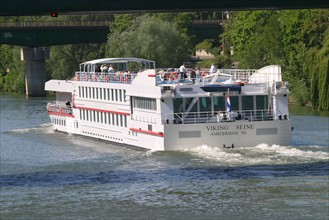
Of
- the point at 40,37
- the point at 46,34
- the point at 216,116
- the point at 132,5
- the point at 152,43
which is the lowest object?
the point at 216,116

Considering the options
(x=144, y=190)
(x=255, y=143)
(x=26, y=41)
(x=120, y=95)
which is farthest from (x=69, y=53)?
(x=144, y=190)

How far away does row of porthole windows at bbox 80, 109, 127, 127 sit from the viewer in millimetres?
54281

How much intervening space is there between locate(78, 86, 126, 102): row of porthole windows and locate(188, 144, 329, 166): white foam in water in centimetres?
797

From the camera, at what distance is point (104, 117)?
187 ft

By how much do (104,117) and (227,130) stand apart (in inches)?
406

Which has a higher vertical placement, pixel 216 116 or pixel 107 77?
pixel 107 77

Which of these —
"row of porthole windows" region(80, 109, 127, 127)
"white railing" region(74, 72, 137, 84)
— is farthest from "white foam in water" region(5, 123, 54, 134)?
"white railing" region(74, 72, 137, 84)

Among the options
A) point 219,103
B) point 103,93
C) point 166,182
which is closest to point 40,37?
point 103,93

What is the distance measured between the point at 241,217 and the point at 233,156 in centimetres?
1186

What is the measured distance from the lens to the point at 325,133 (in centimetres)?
5494

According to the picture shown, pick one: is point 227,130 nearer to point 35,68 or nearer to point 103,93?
point 103,93

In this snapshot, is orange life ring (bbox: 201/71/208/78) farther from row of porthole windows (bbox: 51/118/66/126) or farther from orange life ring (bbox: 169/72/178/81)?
row of porthole windows (bbox: 51/118/66/126)

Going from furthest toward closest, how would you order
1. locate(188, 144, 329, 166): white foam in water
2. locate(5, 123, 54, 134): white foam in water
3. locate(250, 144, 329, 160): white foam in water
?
locate(5, 123, 54, 134): white foam in water, locate(250, 144, 329, 160): white foam in water, locate(188, 144, 329, 166): white foam in water

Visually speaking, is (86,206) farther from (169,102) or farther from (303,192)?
(169,102)
